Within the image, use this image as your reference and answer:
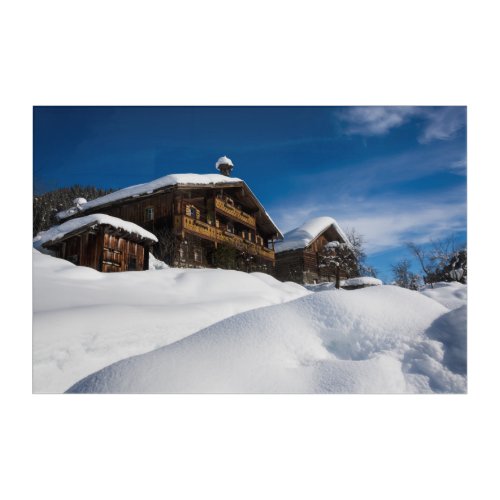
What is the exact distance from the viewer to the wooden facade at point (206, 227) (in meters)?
8.51

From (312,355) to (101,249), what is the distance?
5437 millimetres

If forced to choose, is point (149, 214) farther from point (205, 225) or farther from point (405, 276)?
point (405, 276)

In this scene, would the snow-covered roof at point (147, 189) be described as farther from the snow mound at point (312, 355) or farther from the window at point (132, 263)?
the snow mound at point (312, 355)

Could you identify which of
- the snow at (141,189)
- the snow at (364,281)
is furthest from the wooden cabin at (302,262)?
the snow at (141,189)

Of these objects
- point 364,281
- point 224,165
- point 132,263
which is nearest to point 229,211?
point 132,263

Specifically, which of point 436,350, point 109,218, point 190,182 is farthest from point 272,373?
point 109,218

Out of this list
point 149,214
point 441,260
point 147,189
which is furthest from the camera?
point 149,214

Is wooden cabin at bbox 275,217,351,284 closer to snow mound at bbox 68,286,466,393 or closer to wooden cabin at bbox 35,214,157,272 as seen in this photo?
wooden cabin at bbox 35,214,157,272

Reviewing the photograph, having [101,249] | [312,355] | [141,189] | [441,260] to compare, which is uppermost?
[141,189]

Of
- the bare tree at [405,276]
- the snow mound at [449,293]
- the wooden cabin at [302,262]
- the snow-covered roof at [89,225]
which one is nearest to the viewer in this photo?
the snow mound at [449,293]

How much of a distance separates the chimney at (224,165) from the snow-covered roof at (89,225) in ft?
8.38

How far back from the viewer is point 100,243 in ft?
26.2

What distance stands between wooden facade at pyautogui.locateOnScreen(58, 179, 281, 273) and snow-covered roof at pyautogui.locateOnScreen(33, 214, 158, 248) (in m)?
0.15

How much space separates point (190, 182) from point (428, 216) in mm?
3961
